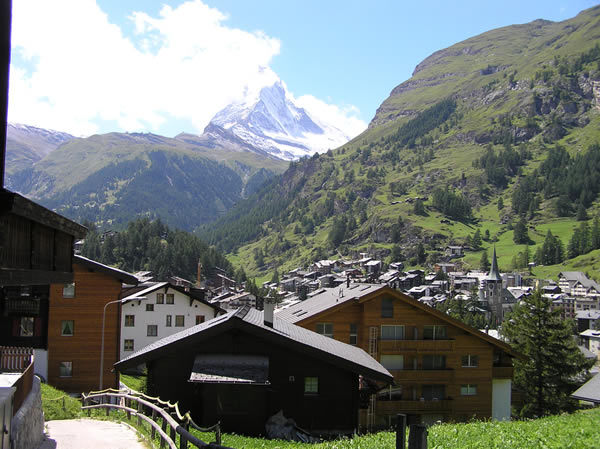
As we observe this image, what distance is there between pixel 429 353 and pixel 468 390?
12.0 ft

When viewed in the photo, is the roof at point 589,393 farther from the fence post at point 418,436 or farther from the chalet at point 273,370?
the fence post at point 418,436

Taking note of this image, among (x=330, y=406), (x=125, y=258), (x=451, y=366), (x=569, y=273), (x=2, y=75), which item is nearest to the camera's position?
(x=2, y=75)

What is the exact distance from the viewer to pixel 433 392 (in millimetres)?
Result: 40969

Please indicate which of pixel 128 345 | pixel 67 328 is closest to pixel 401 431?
pixel 67 328

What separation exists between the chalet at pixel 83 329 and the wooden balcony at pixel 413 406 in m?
18.0

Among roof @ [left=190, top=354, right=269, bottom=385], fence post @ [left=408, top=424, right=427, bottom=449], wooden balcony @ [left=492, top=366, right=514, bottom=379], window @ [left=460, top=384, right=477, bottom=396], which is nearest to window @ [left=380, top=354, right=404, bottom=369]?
window @ [left=460, top=384, right=477, bottom=396]

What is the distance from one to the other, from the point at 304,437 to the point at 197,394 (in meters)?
3.72

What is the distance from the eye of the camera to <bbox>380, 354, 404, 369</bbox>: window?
41.2 m

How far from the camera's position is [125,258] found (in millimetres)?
181625

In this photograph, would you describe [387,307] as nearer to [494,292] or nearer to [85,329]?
[85,329]

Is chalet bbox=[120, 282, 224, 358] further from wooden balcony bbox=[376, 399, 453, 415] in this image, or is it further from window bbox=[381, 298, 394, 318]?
wooden balcony bbox=[376, 399, 453, 415]

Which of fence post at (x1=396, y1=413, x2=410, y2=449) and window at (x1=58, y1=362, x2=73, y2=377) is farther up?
fence post at (x1=396, y1=413, x2=410, y2=449)

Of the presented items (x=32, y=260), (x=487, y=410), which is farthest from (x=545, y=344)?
(x=32, y=260)

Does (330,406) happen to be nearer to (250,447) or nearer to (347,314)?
(250,447)
